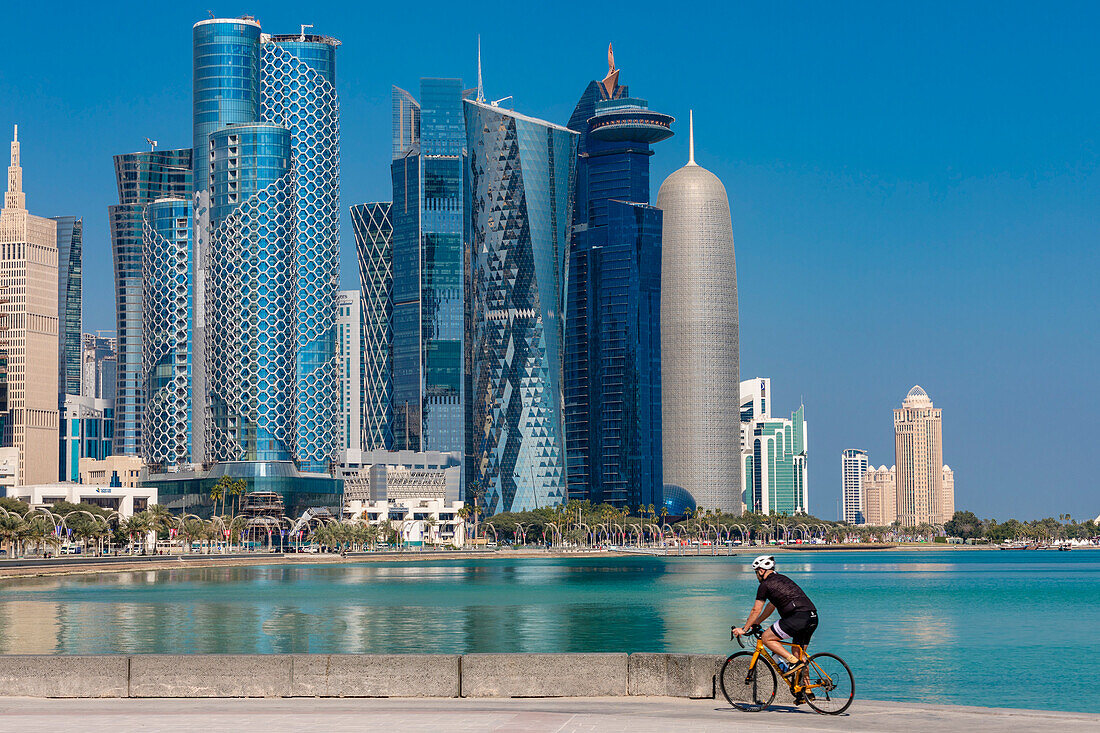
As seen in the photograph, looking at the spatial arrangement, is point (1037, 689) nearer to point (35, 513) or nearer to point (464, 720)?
point (464, 720)

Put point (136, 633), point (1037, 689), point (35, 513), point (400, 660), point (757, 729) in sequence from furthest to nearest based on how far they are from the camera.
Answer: point (35, 513) → point (136, 633) → point (1037, 689) → point (400, 660) → point (757, 729)

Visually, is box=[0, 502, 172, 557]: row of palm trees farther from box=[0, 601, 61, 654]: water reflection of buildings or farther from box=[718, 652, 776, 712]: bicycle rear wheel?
box=[718, 652, 776, 712]: bicycle rear wheel

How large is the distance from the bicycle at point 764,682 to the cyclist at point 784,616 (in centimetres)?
15

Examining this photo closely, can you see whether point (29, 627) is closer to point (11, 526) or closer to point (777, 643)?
point (777, 643)

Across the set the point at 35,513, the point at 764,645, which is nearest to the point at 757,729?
the point at 764,645

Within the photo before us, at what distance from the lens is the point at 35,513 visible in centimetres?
18625

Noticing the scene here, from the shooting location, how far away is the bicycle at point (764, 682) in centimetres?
2506

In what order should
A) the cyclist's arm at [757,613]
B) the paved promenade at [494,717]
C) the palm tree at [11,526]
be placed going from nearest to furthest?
1. the paved promenade at [494,717]
2. the cyclist's arm at [757,613]
3. the palm tree at [11,526]

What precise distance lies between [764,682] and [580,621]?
6192cm

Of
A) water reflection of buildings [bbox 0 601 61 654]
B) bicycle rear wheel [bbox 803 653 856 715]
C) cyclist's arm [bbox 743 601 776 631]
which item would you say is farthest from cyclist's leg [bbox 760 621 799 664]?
water reflection of buildings [bbox 0 601 61 654]

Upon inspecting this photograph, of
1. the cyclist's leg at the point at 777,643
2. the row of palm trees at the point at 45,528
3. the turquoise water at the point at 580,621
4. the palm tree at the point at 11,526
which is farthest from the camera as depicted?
the row of palm trees at the point at 45,528

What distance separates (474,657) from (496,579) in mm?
126822

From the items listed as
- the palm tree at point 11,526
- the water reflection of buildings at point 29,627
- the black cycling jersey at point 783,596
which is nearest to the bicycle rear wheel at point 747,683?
the black cycling jersey at point 783,596

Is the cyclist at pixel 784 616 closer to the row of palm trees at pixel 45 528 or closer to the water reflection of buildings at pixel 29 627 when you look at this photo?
the water reflection of buildings at pixel 29 627
